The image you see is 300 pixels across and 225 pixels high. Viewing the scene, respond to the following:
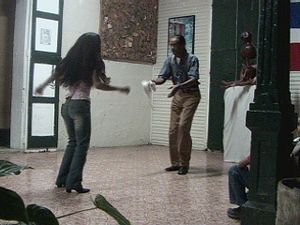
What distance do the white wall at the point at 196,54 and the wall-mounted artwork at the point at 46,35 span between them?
203 centimetres

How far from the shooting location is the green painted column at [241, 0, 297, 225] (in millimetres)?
2570

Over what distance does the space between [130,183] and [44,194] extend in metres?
0.87

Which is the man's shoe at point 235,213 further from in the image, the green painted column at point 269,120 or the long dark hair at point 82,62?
the long dark hair at point 82,62

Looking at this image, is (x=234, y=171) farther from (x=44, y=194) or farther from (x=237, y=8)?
(x=237, y=8)

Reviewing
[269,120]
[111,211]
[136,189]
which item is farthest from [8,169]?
[136,189]

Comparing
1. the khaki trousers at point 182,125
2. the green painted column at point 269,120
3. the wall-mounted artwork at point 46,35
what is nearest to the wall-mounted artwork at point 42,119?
the wall-mounted artwork at point 46,35

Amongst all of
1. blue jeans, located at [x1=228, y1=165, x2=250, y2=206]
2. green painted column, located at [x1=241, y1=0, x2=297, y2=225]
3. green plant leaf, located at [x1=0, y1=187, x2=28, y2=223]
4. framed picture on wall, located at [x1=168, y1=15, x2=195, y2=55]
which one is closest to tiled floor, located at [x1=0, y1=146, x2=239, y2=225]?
blue jeans, located at [x1=228, y1=165, x2=250, y2=206]

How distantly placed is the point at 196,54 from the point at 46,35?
2.37 m

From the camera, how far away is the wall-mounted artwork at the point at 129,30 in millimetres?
6727

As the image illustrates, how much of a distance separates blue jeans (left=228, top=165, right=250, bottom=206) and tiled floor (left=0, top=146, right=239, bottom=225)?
0.15 metres

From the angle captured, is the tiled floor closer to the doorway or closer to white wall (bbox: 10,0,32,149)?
white wall (bbox: 10,0,32,149)

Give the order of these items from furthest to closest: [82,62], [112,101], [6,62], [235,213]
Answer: [112,101]
[6,62]
[82,62]
[235,213]

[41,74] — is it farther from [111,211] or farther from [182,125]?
[111,211]

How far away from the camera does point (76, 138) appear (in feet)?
11.8
